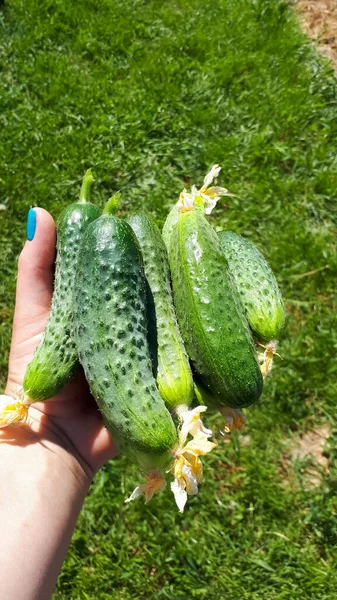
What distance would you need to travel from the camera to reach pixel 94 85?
638 cm

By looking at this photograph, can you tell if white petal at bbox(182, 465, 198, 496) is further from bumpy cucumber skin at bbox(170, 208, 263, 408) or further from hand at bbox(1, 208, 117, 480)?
hand at bbox(1, 208, 117, 480)

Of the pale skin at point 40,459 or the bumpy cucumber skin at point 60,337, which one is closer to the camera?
the pale skin at point 40,459

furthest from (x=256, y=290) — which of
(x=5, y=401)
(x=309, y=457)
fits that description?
(x=309, y=457)

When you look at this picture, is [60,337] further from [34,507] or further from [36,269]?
[34,507]

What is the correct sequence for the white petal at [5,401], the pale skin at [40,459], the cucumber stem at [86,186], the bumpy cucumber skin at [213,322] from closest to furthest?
1. the pale skin at [40,459]
2. the bumpy cucumber skin at [213,322]
3. the white petal at [5,401]
4. the cucumber stem at [86,186]

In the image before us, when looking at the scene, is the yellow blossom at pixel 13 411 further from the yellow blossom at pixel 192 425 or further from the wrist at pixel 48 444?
the yellow blossom at pixel 192 425

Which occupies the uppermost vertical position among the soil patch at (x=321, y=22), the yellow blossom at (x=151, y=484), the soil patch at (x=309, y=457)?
the soil patch at (x=321, y=22)

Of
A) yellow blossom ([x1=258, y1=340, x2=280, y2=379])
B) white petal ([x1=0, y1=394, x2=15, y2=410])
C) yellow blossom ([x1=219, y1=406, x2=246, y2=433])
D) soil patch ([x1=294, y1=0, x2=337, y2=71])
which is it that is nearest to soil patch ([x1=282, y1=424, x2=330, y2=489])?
yellow blossom ([x1=219, y1=406, x2=246, y2=433])

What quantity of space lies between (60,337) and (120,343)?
1.59 ft

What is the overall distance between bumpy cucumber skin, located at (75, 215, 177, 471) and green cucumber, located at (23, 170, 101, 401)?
0.17 metres

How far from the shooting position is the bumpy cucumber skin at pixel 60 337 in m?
3.23

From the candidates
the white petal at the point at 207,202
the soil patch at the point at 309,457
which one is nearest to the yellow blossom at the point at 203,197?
the white petal at the point at 207,202

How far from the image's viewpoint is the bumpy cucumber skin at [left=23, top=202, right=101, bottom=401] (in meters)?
3.23

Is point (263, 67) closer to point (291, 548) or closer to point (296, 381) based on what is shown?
point (296, 381)
